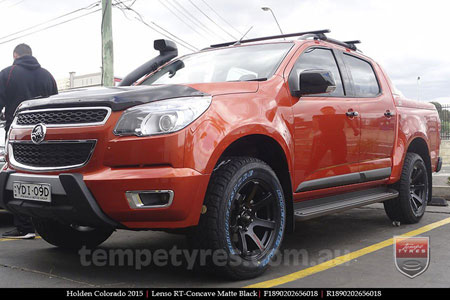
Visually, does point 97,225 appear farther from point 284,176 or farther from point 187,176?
point 284,176

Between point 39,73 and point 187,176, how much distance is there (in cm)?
316

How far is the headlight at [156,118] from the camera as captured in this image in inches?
124

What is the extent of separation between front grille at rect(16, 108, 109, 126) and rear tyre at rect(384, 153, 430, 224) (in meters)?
3.60

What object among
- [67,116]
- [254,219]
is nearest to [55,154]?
[67,116]

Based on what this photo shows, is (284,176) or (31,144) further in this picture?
(284,176)

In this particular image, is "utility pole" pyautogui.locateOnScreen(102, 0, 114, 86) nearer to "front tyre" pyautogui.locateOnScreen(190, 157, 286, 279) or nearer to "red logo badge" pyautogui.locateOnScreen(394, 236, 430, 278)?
"red logo badge" pyautogui.locateOnScreen(394, 236, 430, 278)

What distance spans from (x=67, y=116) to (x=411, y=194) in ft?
13.1

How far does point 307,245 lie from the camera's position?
4.68 meters

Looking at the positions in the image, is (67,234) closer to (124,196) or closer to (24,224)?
(24,224)

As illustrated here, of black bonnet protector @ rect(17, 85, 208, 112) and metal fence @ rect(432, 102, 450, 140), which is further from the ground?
black bonnet protector @ rect(17, 85, 208, 112)

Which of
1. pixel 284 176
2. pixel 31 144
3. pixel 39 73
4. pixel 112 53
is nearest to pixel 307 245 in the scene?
pixel 284 176

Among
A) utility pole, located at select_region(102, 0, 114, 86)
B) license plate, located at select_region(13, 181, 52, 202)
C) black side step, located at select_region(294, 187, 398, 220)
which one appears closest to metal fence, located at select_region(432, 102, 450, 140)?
utility pole, located at select_region(102, 0, 114, 86)

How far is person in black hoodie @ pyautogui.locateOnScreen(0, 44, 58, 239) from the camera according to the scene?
209 inches

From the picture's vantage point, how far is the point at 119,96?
325 centimetres
